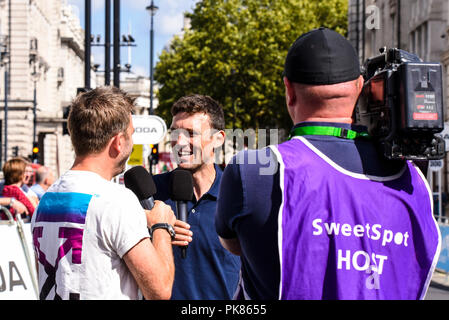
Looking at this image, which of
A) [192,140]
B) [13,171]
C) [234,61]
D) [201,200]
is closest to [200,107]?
[192,140]

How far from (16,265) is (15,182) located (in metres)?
2.91

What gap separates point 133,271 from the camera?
3.29 m

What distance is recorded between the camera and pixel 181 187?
4.49 metres

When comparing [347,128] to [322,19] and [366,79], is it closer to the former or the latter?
[366,79]

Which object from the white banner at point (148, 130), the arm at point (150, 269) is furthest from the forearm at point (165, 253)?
the white banner at point (148, 130)

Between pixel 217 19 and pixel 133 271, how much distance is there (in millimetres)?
53543

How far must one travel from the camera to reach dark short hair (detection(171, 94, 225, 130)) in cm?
513

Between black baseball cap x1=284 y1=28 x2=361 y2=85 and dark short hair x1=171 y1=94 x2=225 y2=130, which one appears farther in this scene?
dark short hair x1=171 y1=94 x2=225 y2=130

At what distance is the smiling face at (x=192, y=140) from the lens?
509cm

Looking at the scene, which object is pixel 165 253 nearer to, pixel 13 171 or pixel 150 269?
pixel 150 269

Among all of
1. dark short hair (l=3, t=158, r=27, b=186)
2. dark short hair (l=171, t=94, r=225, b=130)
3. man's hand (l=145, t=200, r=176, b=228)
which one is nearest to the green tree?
dark short hair (l=3, t=158, r=27, b=186)

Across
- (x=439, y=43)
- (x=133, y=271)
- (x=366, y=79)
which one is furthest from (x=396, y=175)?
(x=439, y=43)

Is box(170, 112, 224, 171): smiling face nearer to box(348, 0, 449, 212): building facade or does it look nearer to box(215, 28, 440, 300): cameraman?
box(215, 28, 440, 300): cameraman

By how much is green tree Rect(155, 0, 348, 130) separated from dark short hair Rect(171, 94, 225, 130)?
4930cm
